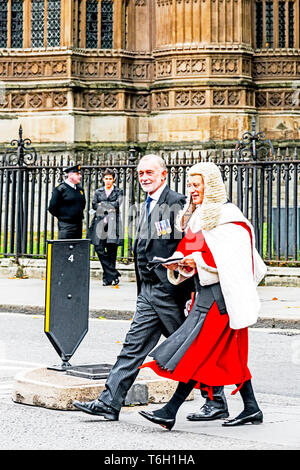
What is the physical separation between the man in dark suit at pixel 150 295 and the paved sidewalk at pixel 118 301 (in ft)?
18.9

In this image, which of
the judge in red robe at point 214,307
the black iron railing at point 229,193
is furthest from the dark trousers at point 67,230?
the judge in red robe at point 214,307

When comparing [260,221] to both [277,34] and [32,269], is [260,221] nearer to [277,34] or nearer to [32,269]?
[32,269]

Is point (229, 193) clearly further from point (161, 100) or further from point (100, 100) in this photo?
point (100, 100)

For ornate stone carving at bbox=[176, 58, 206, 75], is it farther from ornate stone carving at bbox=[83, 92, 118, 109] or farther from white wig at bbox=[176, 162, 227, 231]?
white wig at bbox=[176, 162, 227, 231]

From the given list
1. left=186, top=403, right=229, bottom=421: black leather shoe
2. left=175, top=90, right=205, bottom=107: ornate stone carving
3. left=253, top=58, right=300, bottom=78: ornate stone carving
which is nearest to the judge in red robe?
left=186, top=403, right=229, bottom=421: black leather shoe

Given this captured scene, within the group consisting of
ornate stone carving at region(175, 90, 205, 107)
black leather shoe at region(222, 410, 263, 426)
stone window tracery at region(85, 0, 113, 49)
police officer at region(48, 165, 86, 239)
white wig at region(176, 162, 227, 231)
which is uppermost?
stone window tracery at region(85, 0, 113, 49)

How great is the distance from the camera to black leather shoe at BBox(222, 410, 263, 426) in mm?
7582

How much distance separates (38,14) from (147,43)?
295cm

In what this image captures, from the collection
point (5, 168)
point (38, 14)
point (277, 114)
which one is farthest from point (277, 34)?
point (5, 168)

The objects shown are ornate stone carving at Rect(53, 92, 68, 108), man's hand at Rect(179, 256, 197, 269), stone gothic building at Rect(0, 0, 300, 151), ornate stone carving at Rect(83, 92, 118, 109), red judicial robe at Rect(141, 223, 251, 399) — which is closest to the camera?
red judicial robe at Rect(141, 223, 251, 399)

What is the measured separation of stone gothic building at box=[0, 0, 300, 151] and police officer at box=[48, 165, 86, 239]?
34.4 ft

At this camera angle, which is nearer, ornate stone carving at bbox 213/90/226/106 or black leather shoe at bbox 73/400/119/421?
black leather shoe at bbox 73/400/119/421

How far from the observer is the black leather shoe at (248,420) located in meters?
7.58

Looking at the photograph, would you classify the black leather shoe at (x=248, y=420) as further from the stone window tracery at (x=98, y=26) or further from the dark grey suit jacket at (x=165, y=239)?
the stone window tracery at (x=98, y=26)
